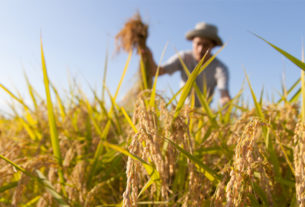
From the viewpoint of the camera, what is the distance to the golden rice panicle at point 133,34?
2.55 meters

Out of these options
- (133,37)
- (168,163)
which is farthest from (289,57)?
(133,37)

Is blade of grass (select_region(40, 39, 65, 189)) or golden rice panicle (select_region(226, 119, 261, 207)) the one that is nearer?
golden rice panicle (select_region(226, 119, 261, 207))

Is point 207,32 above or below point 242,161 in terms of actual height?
above

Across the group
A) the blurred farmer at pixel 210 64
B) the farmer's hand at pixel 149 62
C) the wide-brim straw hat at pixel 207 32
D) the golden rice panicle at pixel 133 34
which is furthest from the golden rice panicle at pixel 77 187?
the wide-brim straw hat at pixel 207 32

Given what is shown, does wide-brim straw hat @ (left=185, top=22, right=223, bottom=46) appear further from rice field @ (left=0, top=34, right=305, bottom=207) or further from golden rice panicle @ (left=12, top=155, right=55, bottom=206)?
golden rice panicle @ (left=12, top=155, right=55, bottom=206)

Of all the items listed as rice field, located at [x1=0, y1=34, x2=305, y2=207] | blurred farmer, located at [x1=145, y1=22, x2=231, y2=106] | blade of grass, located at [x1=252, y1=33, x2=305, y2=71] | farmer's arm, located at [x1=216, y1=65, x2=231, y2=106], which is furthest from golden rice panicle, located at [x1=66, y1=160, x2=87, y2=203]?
farmer's arm, located at [x1=216, y1=65, x2=231, y2=106]

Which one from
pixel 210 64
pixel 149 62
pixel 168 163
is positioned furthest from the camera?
pixel 210 64

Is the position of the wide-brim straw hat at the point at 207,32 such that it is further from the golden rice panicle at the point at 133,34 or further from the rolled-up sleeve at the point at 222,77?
the golden rice panicle at the point at 133,34

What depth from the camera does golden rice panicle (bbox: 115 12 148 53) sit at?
8.37 feet

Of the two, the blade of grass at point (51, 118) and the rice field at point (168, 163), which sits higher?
the blade of grass at point (51, 118)

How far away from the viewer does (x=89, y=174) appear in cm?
91

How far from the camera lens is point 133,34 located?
2592 mm

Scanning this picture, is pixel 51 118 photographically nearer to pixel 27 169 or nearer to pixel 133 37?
pixel 27 169

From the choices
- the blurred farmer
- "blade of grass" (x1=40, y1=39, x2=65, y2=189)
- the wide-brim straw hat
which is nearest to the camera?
"blade of grass" (x1=40, y1=39, x2=65, y2=189)
